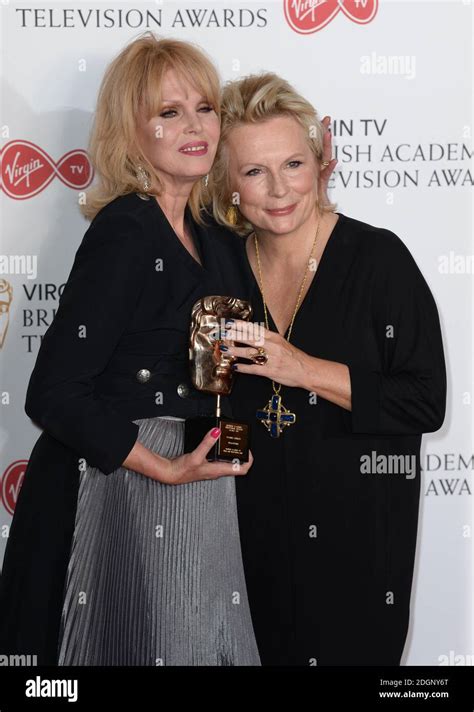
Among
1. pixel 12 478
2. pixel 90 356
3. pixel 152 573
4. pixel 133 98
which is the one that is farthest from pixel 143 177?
pixel 12 478

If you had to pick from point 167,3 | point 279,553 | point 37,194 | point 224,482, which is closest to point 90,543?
point 224,482

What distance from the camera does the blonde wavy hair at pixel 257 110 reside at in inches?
80.7

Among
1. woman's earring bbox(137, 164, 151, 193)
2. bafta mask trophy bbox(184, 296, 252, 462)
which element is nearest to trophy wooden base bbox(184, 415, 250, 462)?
bafta mask trophy bbox(184, 296, 252, 462)

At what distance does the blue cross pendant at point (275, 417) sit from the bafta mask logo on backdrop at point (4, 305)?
780 millimetres

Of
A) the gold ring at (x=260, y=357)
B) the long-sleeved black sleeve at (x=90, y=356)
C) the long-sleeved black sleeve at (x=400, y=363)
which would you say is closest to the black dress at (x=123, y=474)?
the long-sleeved black sleeve at (x=90, y=356)

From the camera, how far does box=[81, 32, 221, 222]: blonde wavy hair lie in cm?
191

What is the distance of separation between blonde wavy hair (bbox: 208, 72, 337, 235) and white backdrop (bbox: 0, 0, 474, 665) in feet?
1.18

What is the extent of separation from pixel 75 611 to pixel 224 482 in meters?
0.37

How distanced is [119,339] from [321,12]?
1080 mm

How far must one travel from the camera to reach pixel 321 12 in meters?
2.41

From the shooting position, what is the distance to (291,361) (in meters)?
1.96

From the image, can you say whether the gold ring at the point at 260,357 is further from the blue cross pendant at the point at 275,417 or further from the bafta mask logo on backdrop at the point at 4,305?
the bafta mask logo on backdrop at the point at 4,305

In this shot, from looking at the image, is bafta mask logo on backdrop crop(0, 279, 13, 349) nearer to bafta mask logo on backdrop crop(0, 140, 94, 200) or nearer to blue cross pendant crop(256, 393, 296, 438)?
bafta mask logo on backdrop crop(0, 140, 94, 200)

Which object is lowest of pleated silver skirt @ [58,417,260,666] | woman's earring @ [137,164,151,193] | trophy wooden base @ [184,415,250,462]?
pleated silver skirt @ [58,417,260,666]
